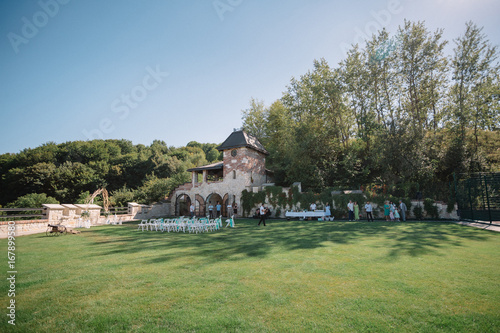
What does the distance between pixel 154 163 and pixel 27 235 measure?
3447 cm

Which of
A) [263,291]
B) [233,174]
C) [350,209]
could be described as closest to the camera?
[263,291]

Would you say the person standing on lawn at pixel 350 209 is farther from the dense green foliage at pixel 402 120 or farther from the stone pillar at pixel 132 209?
the stone pillar at pixel 132 209

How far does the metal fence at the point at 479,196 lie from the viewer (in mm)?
12492

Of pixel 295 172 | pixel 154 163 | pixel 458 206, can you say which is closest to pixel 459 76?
pixel 458 206

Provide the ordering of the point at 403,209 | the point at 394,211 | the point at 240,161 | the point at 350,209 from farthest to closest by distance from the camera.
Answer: the point at 240,161 → the point at 350,209 → the point at 394,211 → the point at 403,209

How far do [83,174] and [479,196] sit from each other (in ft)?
162

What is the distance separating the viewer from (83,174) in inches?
1529

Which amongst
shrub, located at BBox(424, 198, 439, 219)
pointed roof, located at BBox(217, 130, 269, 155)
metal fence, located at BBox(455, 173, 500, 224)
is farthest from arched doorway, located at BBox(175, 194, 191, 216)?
metal fence, located at BBox(455, 173, 500, 224)

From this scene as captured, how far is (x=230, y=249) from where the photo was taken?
8047 millimetres

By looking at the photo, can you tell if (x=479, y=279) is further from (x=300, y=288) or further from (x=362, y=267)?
(x=300, y=288)

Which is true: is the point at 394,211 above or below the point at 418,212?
above

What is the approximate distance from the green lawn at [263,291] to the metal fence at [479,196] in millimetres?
7251

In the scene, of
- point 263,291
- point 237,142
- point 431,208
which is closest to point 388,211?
point 431,208

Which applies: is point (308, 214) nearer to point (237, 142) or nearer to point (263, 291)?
point (237, 142)
